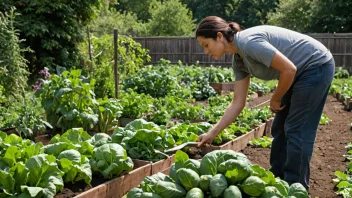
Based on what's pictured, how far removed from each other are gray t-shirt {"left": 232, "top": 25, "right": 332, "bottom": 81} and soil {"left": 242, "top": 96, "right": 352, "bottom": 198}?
1.22 meters

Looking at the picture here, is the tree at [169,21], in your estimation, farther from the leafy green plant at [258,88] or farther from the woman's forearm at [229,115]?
the woman's forearm at [229,115]

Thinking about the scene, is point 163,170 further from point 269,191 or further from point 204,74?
point 204,74

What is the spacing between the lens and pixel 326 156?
522 centimetres

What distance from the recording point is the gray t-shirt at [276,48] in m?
3.11

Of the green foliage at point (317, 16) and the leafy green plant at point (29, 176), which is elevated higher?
the green foliage at point (317, 16)

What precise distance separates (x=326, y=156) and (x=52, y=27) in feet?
26.0

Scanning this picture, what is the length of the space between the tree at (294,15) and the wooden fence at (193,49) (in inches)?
370

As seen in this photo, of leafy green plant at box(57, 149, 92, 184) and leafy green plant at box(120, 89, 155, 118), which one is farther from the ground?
leafy green plant at box(57, 149, 92, 184)

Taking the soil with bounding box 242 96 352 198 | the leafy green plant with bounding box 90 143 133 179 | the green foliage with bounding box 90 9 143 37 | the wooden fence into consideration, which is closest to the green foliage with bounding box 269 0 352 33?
the wooden fence

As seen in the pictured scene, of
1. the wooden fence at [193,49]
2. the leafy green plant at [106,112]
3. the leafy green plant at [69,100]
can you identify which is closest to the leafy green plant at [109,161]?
the leafy green plant at [69,100]

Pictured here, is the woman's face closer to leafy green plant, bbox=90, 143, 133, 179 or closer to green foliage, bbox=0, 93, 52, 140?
leafy green plant, bbox=90, 143, 133, 179

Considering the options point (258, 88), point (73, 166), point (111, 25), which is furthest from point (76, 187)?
point (111, 25)

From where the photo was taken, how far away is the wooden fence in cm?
1933

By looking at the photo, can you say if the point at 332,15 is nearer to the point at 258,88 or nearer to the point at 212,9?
the point at 258,88
